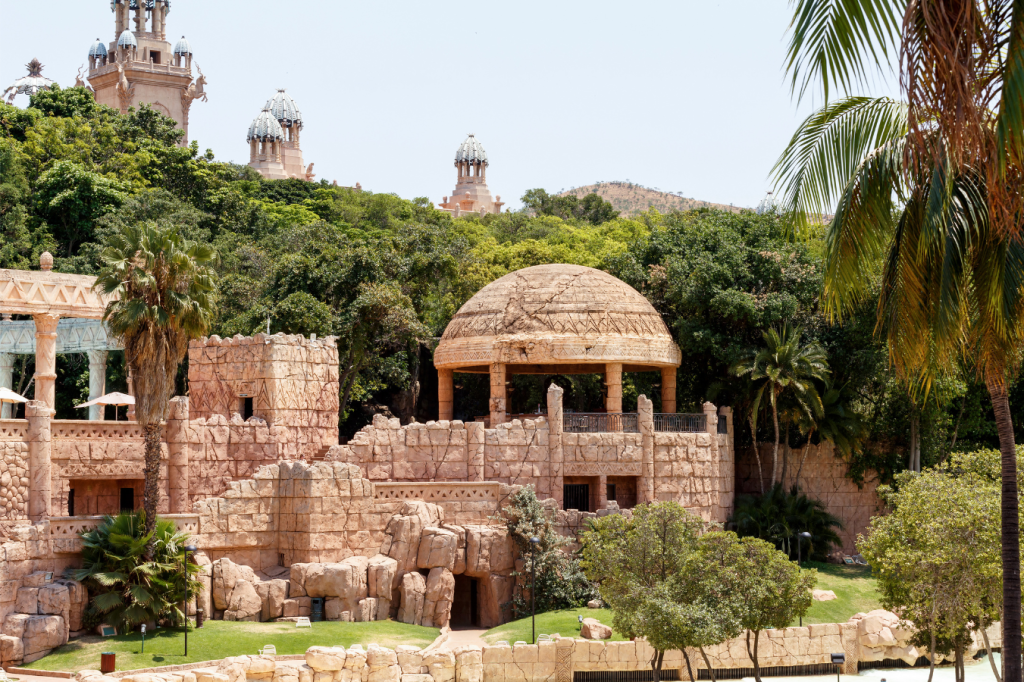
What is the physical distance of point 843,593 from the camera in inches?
1384

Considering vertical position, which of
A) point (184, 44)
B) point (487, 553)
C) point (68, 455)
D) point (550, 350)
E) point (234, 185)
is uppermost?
point (184, 44)

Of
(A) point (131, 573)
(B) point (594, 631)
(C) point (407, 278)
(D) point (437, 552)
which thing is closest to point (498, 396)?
(D) point (437, 552)

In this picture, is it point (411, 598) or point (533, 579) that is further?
point (411, 598)

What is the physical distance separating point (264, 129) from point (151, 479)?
269 ft

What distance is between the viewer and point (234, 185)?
70.1 meters

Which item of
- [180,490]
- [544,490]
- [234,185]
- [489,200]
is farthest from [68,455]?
[489,200]

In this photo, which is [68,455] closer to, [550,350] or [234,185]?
[550,350]

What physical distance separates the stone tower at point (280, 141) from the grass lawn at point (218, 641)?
77.2 metres

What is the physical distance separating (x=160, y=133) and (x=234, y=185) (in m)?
6.45

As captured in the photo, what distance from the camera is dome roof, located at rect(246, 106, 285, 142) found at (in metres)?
106

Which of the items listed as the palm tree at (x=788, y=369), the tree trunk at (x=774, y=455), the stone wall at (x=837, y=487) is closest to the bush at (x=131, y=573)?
the palm tree at (x=788, y=369)

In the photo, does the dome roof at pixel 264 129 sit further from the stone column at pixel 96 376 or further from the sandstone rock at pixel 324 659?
the sandstone rock at pixel 324 659

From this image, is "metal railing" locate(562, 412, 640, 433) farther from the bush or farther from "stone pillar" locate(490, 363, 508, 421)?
the bush

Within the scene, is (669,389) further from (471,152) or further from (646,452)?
(471,152)
